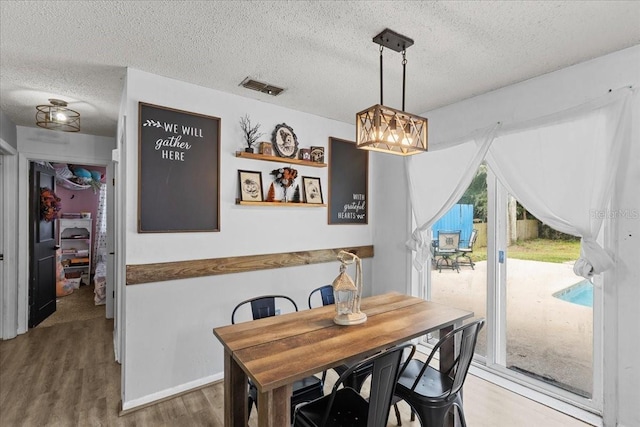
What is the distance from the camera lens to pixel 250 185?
2.85 meters

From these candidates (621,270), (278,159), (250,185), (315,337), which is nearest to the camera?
(315,337)

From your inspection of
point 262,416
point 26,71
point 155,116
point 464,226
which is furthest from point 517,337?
point 26,71

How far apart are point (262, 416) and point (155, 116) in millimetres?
2176

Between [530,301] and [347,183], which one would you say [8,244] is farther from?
[530,301]

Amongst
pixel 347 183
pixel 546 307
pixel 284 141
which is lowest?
pixel 546 307

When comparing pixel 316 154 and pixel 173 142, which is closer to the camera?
pixel 173 142

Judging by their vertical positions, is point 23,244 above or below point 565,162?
below

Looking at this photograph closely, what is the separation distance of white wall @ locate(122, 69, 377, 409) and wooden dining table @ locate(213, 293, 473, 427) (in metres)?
0.92

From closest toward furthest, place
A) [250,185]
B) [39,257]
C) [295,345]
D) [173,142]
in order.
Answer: [295,345] → [173,142] → [250,185] → [39,257]

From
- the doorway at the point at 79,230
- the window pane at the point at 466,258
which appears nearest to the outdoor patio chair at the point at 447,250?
the window pane at the point at 466,258

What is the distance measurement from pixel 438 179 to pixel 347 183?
3.27ft

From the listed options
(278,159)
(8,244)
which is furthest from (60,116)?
(278,159)

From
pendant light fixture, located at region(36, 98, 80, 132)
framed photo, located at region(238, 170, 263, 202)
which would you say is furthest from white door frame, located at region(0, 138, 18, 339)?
framed photo, located at region(238, 170, 263, 202)

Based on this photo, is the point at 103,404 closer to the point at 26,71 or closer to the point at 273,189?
the point at 273,189
